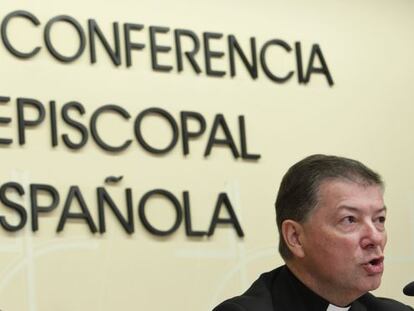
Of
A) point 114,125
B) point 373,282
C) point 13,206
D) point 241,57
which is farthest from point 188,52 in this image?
point 373,282

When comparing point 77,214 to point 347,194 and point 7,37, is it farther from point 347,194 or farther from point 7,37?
point 347,194

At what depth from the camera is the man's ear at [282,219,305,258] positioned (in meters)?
3.73

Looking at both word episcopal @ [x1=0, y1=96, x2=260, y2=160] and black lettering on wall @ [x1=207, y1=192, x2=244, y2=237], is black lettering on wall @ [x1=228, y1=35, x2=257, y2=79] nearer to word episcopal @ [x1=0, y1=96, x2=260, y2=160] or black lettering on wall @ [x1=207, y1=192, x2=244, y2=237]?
word episcopal @ [x1=0, y1=96, x2=260, y2=160]

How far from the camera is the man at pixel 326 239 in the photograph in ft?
11.8

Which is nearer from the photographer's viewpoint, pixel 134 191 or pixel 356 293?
pixel 356 293

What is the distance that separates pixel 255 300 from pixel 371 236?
16.6 inches


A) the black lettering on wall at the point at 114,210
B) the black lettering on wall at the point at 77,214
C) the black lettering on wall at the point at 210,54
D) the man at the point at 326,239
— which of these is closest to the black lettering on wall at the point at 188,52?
the black lettering on wall at the point at 210,54

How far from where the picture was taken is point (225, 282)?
5137 millimetres

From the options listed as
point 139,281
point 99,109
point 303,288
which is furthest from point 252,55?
point 303,288

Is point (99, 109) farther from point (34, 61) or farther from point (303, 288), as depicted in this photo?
point (303, 288)

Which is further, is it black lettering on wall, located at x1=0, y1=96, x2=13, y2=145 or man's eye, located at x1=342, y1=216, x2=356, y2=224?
black lettering on wall, located at x1=0, y1=96, x2=13, y2=145

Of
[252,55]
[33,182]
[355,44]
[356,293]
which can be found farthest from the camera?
[355,44]

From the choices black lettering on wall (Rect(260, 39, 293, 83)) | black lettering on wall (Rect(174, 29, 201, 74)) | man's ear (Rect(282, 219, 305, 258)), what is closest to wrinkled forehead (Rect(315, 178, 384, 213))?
man's ear (Rect(282, 219, 305, 258))

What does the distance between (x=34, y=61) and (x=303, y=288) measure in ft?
5.88
